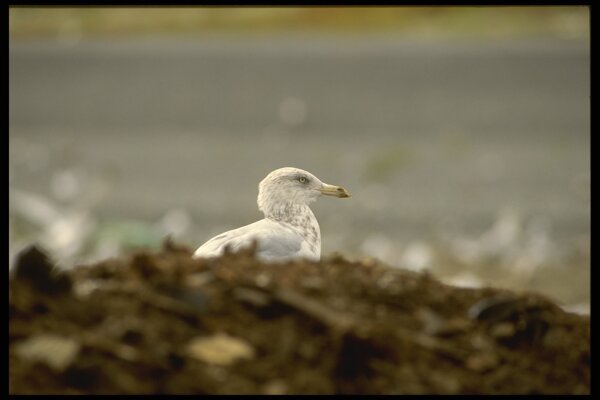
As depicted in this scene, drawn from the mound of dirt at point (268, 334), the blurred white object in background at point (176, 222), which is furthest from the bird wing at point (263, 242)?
the blurred white object in background at point (176, 222)

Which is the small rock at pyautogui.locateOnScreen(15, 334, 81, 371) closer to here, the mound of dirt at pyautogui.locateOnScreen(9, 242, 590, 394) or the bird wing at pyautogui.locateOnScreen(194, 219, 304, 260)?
the mound of dirt at pyautogui.locateOnScreen(9, 242, 590, 394)

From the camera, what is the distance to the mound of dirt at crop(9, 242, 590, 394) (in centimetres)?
244

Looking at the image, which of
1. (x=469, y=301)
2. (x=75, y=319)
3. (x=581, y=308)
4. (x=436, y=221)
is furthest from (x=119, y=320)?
(x=436, y=221)

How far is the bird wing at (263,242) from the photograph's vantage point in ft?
13.2

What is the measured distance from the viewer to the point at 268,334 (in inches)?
103

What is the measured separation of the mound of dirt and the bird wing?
0.88 metres

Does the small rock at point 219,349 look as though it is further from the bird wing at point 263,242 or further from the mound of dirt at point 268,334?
the bird wing at point 263,242

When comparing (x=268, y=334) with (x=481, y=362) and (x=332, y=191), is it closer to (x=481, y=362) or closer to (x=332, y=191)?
(x=481, y=362)

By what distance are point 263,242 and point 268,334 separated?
1538mm

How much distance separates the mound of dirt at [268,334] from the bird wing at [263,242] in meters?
0.88

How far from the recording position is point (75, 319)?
2.63 metres

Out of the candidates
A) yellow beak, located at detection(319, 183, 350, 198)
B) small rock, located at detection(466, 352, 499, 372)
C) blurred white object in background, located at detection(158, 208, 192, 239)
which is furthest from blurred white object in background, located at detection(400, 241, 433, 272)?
small rock, located at detection(466, 352, 499, 372)

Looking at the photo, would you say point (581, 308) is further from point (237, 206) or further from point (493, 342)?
point (493, 342)

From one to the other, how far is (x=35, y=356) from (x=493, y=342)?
4.01 feet
